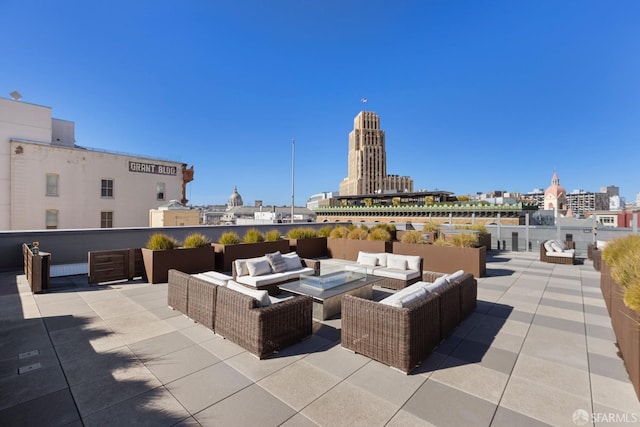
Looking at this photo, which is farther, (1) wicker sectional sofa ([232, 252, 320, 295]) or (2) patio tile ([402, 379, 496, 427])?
(1) wicker sectional sofa ([232, 252, 320, 295])

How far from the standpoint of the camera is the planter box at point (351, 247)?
924 centimetres

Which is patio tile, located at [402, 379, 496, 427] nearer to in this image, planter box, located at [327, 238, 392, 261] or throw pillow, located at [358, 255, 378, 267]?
throw pillow, located at [358, 255, 378, 267]

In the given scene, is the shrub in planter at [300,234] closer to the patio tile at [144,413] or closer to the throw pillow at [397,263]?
the throw pillow at [397,263]

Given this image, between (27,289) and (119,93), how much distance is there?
1412 cm

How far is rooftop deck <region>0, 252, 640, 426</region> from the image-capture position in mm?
2172

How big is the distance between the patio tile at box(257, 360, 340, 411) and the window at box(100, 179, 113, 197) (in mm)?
20638

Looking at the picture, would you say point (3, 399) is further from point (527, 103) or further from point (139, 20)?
point (527, 103)

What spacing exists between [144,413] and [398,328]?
92.8 inches

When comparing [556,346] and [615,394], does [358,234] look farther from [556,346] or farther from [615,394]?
[615,394]

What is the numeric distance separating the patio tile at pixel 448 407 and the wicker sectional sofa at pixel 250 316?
1574mm

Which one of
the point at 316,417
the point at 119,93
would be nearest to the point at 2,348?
the point at 316,417

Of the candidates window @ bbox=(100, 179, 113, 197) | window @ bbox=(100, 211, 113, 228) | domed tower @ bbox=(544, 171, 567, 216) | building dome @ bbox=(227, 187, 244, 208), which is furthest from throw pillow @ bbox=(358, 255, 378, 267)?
building dome @ bbox=(227, 187, 244, 208)

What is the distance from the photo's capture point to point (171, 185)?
21094 mm

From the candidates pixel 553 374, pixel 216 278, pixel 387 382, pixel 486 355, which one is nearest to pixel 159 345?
pixel 216 278
